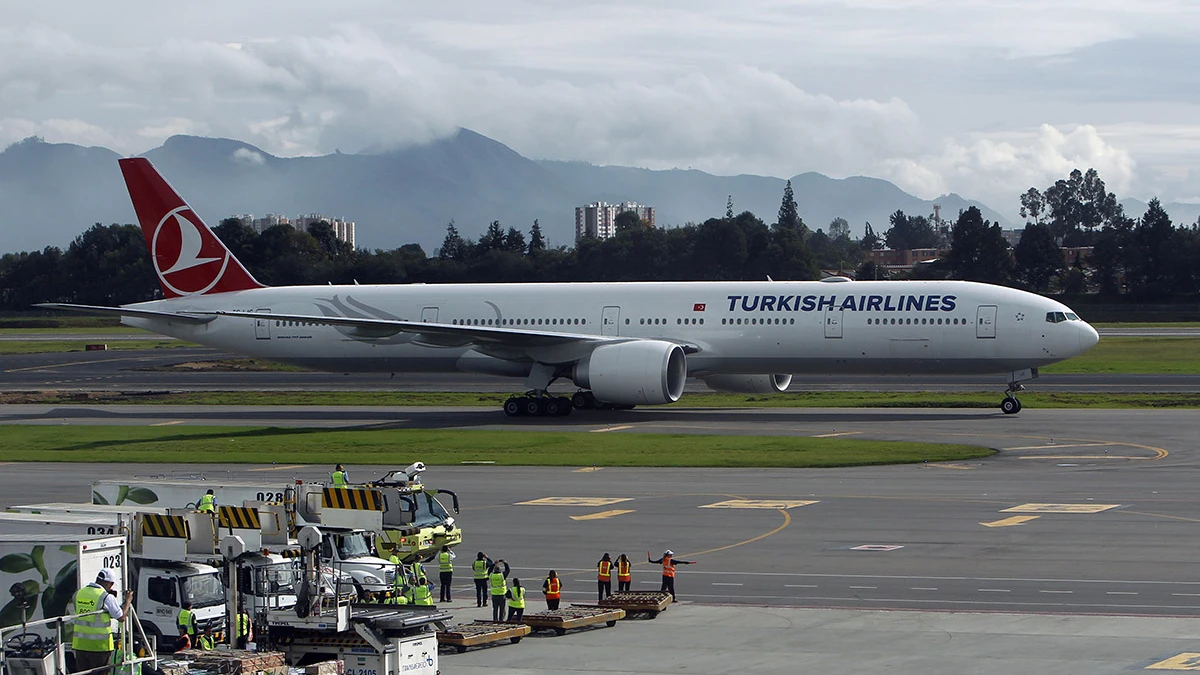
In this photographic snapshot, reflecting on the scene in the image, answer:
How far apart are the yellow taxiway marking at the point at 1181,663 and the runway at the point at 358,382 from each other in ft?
161

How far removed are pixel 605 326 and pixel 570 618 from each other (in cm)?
3702

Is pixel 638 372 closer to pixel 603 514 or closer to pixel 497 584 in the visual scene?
pixel 603 514

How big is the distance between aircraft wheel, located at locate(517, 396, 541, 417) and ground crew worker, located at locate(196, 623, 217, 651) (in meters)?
37.8

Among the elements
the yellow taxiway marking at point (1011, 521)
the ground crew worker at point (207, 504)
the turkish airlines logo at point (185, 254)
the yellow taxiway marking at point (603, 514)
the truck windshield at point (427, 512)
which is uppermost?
the turkish airlines logo at point (185, 254)

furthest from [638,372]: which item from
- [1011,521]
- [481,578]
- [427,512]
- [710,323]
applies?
[481,578]

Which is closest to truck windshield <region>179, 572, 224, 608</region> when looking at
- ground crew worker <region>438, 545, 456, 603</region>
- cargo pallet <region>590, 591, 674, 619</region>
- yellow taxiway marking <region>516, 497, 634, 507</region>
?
ground crew worker <region>438, 545, 456, 603</region>

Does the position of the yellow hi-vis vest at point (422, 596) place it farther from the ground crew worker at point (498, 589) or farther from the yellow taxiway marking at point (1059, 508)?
the yellow taxiway marking at point (1059, 508)

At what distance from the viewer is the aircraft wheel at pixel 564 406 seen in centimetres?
5716

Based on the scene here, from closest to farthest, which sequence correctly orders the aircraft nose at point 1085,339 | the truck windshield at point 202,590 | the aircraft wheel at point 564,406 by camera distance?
the truck windshield at point 202,590 < the aircraft nose at point 1085,339 < the aircraft wheel at point 564,406

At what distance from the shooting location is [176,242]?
63.9 m

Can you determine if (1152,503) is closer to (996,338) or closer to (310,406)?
(996,338)

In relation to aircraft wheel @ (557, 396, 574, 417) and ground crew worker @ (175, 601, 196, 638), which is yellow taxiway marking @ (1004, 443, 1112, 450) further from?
ground crew worker @ (175, 601, 196, 638)

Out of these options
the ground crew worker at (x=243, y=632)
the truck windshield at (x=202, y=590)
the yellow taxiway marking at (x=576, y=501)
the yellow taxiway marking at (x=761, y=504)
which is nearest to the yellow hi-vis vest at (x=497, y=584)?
the ground crew worker at (x=243, y=632)

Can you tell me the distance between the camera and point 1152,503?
108 ft
